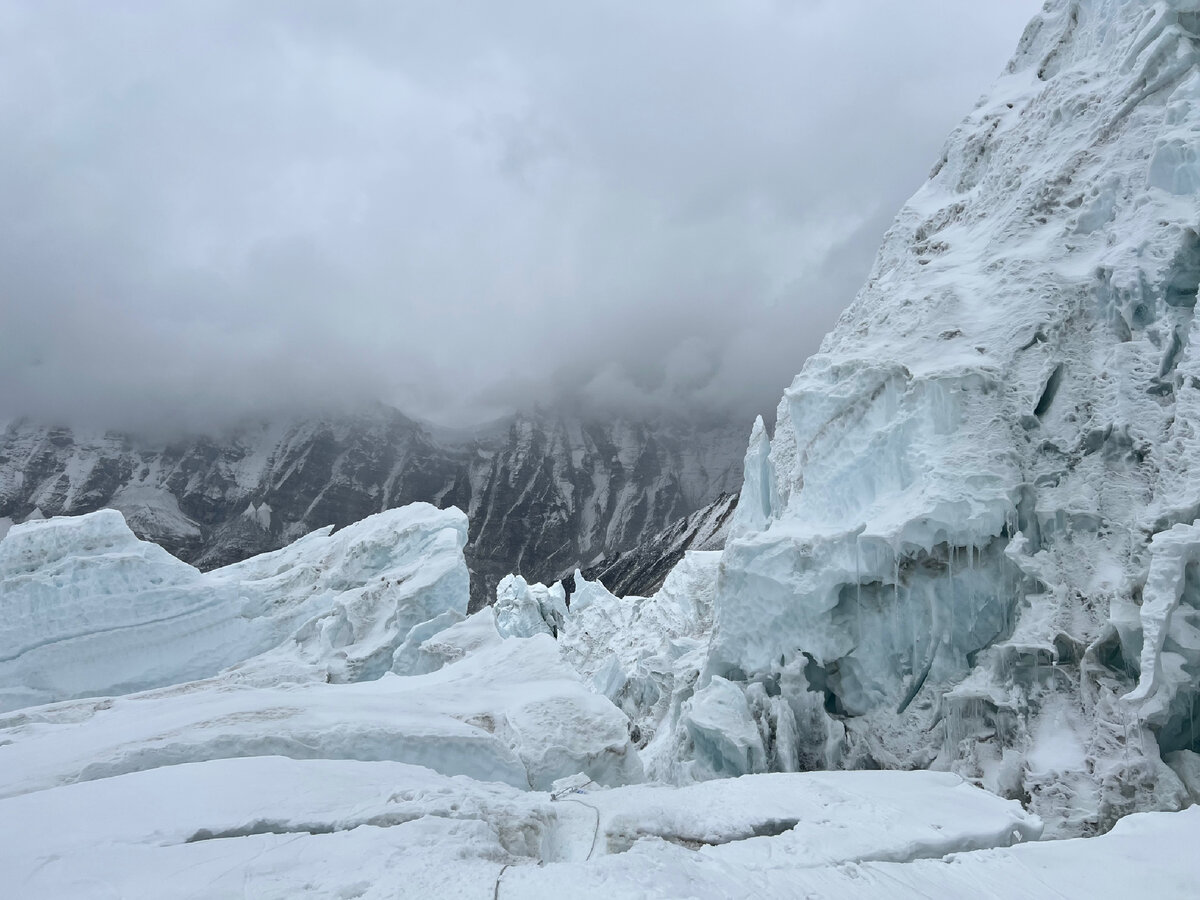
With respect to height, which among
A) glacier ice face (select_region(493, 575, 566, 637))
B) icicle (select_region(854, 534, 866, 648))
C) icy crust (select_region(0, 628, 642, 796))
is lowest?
glacier ice face (select_region(493, 575, 566, 637))

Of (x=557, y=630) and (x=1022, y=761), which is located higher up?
(x=1022, y=761)

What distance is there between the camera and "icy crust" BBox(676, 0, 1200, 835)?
10555mm

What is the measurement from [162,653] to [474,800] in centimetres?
3112

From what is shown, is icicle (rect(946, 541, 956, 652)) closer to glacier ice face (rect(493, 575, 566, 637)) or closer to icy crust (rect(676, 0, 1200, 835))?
icy crust (rect(676, 0, 1200, 835))

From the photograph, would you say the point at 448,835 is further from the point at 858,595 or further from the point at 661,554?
the point at 661,554

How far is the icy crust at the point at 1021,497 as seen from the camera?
416 inches

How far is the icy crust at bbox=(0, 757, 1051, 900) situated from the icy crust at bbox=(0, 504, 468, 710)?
69.4 feet

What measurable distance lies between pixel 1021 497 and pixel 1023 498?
2.2 inches

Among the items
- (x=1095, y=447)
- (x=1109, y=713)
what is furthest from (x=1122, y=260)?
(x=1109, y=713)

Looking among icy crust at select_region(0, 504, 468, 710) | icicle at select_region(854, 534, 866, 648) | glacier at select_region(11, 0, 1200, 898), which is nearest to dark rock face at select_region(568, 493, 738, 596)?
icy crust at select_region(0, 504, 468, 710)

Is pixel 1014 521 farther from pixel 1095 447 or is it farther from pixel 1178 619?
pixel 1178 619

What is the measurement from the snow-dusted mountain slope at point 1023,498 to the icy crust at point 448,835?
2.23 m

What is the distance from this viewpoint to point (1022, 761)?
1088cm

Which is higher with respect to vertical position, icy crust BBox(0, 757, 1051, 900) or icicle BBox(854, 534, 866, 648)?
icicle BBox(854, 534, 866, 648)
